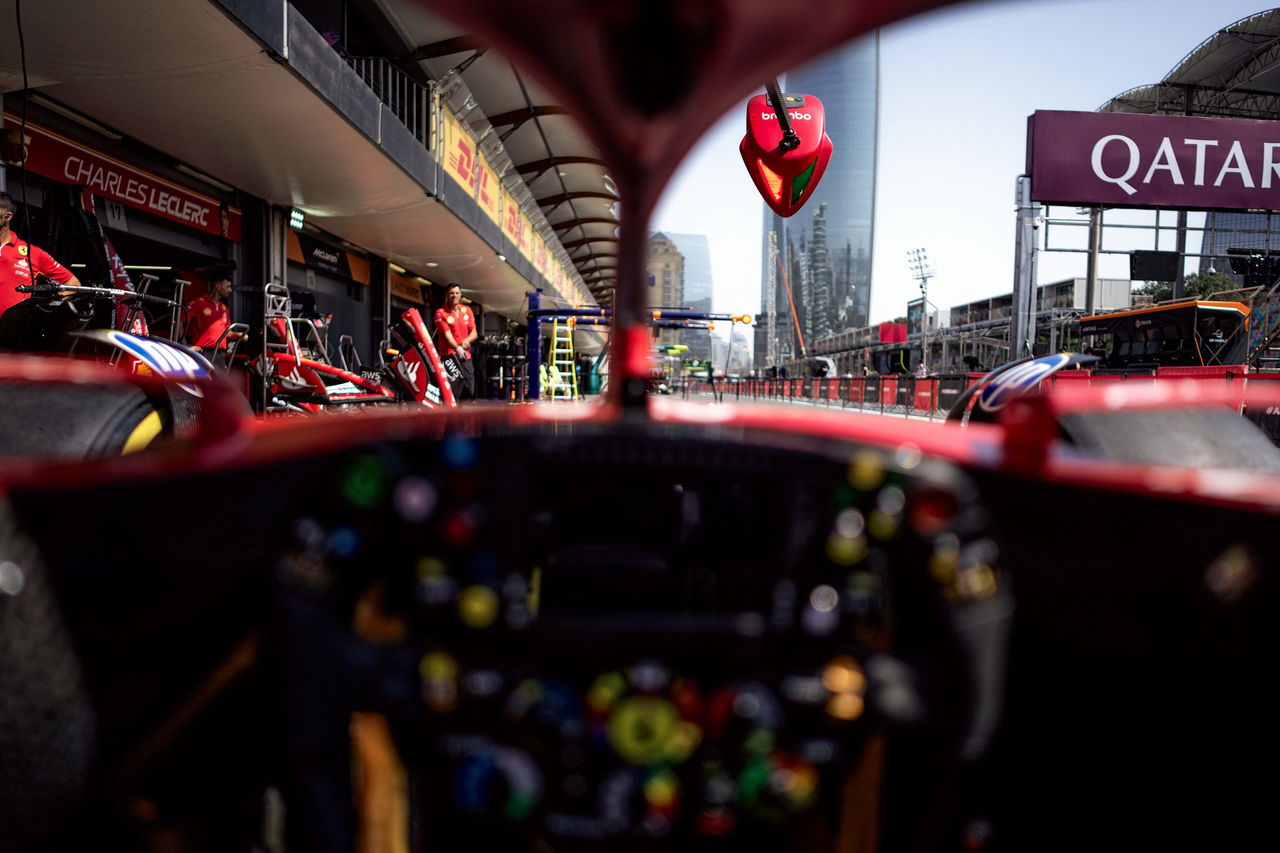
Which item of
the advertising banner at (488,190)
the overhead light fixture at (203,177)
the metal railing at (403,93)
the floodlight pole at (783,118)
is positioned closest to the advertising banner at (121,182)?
the overhead light fixture at (203,177)

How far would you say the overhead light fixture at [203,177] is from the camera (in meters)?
7.39

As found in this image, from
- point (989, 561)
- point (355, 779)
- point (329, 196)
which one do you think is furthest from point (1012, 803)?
point (329, 196)

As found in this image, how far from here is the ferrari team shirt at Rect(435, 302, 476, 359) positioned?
311 inches

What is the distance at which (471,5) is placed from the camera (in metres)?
0.76

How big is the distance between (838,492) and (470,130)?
457 inches

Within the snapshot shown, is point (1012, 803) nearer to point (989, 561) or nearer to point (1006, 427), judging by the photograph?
point (989, 561)

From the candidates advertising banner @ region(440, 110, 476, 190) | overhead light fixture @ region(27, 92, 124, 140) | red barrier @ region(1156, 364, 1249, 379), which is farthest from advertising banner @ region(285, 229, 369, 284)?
red barrier @ region(1156, 364, 1249, 379)

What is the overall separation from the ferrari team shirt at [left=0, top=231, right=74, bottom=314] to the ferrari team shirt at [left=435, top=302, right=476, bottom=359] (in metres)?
3.59

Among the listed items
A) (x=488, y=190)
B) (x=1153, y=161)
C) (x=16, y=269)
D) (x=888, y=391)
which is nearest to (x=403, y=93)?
(x=488, y=190)

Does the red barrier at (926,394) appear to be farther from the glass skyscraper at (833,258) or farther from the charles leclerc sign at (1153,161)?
the glass skyscraper at (833,258)

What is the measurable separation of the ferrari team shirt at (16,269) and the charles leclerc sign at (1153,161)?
59.5 ft

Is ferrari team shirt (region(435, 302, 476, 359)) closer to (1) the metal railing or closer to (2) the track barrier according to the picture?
(1) the metal railing

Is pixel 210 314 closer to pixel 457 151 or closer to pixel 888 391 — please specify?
pixel 457 151

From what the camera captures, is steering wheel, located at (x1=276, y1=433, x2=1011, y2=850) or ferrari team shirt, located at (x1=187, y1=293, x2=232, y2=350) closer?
steering wheel, located at (x1=276, y1=433, x2=1011, y2=850)
